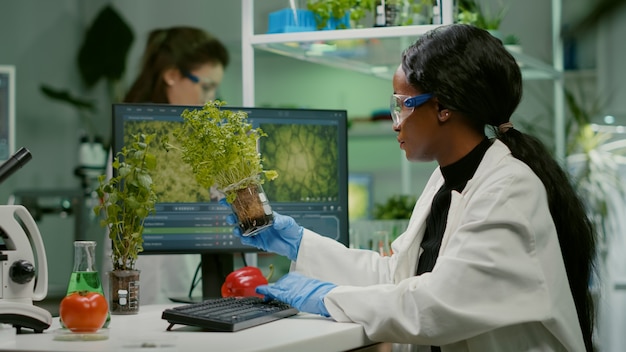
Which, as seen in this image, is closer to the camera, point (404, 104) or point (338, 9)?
point (404, 104)

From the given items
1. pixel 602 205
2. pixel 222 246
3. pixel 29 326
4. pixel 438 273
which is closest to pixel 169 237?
pixel 222 246

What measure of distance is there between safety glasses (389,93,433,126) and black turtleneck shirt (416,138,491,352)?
18 centimetres

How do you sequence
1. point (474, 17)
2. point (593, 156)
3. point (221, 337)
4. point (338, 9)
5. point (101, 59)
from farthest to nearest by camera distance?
1. point (101, 59)
2. point (593, 156)
3. point (474, 17)
4. point (338, 9)
5. point (221, 337)

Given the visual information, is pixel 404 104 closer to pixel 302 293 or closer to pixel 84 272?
pixel 302 293

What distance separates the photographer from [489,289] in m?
2.09

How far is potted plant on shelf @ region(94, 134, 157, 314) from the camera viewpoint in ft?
7.94

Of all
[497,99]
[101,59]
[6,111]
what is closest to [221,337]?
[497,99]

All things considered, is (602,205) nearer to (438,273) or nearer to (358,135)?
(358,135)

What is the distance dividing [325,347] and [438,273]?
30cm

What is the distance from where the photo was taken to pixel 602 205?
479 cm

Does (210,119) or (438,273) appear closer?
(438,273)

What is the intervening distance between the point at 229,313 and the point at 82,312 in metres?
0.33

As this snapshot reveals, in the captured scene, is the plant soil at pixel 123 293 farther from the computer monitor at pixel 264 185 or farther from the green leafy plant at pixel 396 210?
the green leafy plant at pixel 396 210

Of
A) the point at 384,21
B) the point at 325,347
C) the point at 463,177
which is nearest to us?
the point at 325,347
